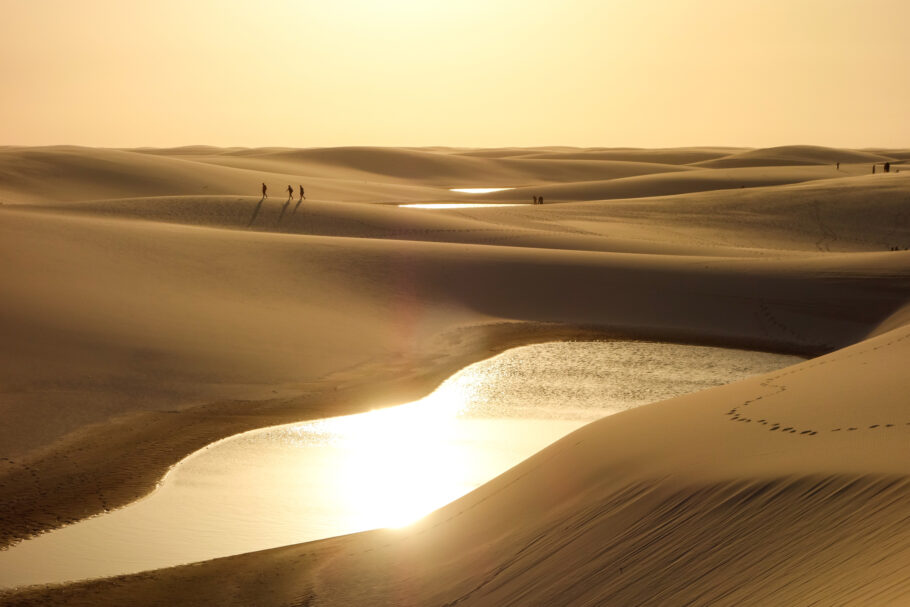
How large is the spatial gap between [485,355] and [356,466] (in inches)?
282

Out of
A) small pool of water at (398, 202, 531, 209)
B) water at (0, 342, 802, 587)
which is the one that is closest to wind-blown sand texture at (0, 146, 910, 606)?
water at (0, 342, 802, 587)

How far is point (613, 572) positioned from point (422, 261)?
20971mm

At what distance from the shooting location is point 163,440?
1374cm

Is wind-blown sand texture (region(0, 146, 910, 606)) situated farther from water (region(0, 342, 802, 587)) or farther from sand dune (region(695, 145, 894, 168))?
sand dune (region(695, 145, 894, 168))

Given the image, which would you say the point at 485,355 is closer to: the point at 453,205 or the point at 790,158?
the point at 453,205

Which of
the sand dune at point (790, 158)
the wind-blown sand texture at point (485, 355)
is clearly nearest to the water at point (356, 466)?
the wind-blown sand texture at point (485, 355)

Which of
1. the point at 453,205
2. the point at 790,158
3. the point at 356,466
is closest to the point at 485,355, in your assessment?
the point at 356,466

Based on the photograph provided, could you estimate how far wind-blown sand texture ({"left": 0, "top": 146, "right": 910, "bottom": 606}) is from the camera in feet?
21.6

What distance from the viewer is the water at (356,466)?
33.3 feet

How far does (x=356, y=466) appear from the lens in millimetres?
13055

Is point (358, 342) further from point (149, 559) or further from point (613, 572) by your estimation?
point (613, 572)

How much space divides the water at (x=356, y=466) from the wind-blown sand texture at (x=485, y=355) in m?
0.51

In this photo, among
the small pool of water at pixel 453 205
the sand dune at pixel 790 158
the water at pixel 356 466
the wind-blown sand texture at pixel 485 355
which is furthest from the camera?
the sand dune at pixel 790 158

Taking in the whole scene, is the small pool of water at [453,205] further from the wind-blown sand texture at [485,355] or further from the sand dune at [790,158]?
the sand dune at [790,158]
